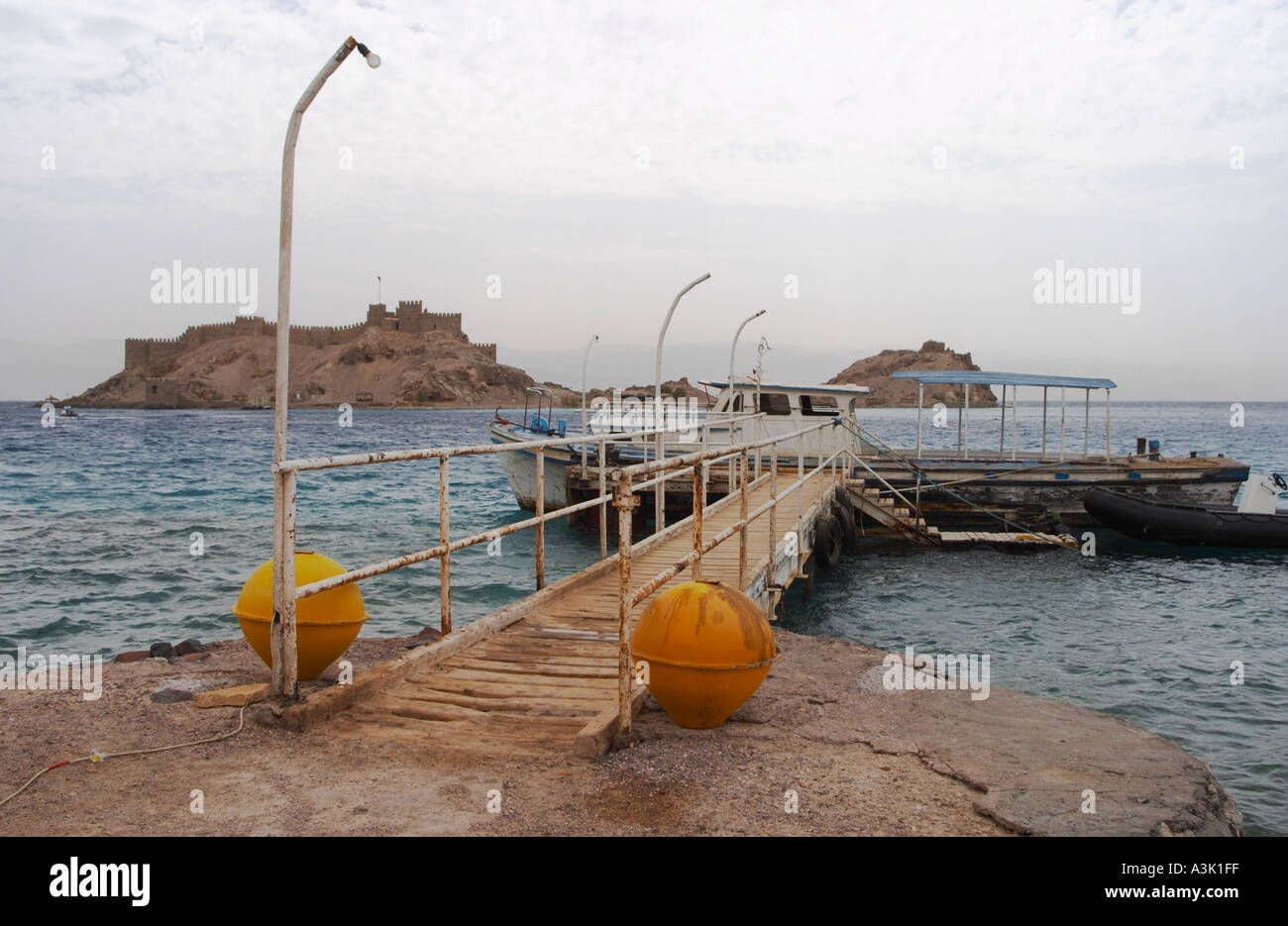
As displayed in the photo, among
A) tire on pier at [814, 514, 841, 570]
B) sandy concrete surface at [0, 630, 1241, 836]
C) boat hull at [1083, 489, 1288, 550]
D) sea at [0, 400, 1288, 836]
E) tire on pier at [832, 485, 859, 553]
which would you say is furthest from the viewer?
boat hull at [1083, 489, 1288, 550]

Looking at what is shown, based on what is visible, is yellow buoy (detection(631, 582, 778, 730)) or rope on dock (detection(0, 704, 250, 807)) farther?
yellow buoy (detection(631, 582, 778, 730))

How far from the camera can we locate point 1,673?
5527 mm

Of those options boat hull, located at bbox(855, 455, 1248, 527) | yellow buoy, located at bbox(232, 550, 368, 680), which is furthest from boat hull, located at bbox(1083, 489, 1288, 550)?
yellow buoy, located at bbox(232, 550, 368, 680)

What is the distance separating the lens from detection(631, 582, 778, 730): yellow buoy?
14.7 feet

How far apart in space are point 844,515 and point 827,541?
1853 millimetres

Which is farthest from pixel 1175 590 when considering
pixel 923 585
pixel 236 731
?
pixel 236 731

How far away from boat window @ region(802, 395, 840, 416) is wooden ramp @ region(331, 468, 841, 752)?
585 inches

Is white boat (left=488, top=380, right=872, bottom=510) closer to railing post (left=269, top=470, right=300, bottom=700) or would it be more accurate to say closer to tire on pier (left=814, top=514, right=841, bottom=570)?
tire on pier (left=814, top=514, right=841, bottom=570)

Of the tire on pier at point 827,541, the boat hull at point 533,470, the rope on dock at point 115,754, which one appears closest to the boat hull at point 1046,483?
the tire on pier at point 827,541

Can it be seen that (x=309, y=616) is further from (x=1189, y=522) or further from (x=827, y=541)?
(x=1189, y=522)

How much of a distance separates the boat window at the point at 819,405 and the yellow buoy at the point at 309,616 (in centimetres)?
1866

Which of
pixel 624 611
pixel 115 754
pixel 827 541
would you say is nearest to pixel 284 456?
pixel 115 754

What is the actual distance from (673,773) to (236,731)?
209 cm
